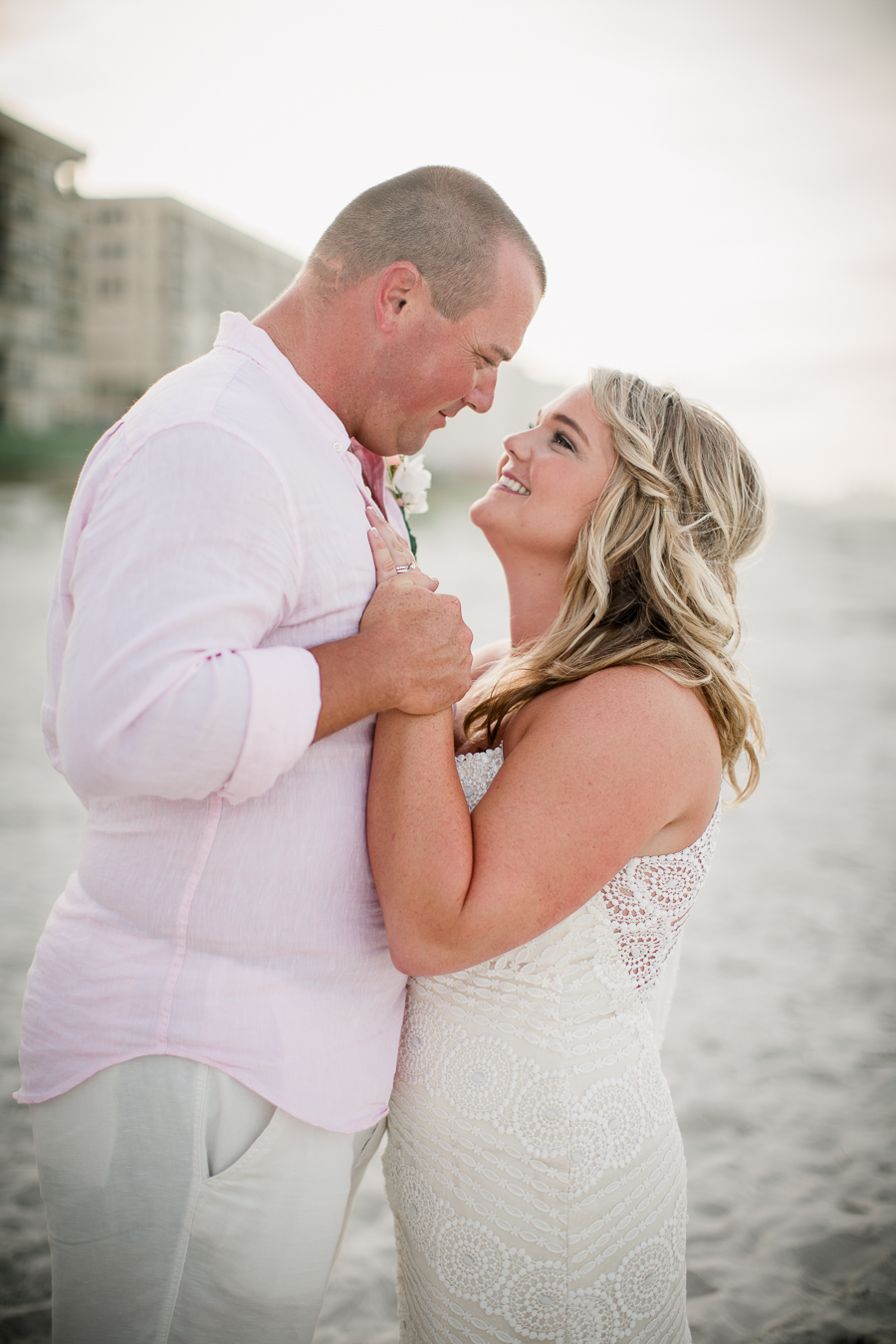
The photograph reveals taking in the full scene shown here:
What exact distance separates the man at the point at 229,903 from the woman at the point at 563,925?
0.14 metres

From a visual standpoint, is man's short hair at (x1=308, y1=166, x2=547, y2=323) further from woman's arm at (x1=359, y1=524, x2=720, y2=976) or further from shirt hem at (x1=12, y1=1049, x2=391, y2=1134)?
shirt hem at (x1=12, y1=1049, x2=391, y2=1134)

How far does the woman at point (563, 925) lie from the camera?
175 cm

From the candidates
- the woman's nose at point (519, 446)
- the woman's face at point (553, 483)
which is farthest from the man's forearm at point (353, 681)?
the woman's nose at point (519, 446)

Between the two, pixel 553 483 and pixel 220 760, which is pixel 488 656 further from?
pixel 220 760

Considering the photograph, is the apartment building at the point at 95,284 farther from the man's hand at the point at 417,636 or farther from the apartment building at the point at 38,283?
the man's hand at the point at 417,636

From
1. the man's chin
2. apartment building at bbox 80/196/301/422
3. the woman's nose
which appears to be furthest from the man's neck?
apartment building at bbox 80/196/301/422

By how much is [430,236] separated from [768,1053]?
208 inches

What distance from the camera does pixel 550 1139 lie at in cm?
199

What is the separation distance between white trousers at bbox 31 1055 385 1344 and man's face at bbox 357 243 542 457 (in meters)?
1.46

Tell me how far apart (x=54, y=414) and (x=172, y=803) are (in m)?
45.7

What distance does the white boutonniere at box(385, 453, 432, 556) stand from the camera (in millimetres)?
2379

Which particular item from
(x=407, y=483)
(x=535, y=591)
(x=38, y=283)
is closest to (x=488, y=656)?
(x=535, y=591)

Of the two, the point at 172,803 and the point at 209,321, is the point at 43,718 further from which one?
the point at 209,321

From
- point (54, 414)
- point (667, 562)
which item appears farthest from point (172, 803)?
point (54, 414)
